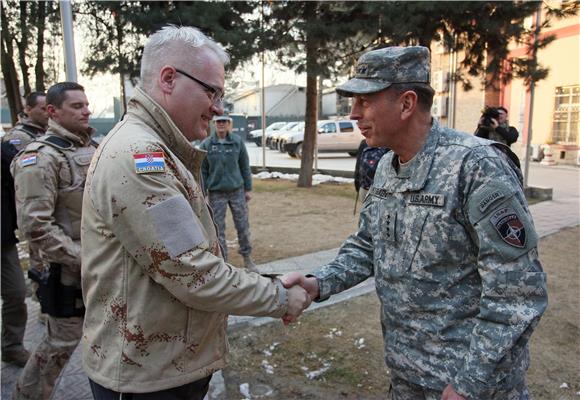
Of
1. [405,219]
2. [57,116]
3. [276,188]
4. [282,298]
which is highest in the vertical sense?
[57,116]

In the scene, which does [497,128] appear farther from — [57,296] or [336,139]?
[336,139]

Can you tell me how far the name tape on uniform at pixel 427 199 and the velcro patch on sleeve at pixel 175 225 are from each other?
31.2 inches

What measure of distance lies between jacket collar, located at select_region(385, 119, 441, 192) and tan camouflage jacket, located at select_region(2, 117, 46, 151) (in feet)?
11.3

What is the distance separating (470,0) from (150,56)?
8213 millimetres

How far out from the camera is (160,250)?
154 centimetres

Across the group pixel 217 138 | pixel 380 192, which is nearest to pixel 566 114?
pixel 217 138

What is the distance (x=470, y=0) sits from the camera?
27.7 ft

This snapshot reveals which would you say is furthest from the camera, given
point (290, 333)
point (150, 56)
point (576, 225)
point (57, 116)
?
point (576, 225)

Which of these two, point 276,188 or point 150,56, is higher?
point 150,56

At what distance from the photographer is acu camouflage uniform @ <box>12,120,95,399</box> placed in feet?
9.21

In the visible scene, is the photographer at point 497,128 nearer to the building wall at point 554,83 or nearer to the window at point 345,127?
the building wall at point 554,83

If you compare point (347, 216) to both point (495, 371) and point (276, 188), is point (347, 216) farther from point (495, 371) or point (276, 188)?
point (495, 371)

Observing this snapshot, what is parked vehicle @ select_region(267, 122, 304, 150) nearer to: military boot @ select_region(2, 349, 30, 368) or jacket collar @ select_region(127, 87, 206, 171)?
military boot @ select_region(2, 349, 30, 368)

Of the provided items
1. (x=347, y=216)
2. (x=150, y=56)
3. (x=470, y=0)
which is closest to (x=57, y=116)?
(x=150, y=56)
